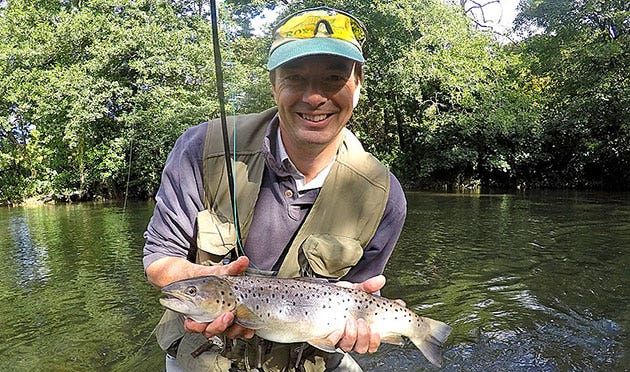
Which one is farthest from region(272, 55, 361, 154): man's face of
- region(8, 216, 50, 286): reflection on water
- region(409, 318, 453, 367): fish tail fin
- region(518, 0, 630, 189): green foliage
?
region(518, 0, 630, 189): green foliage

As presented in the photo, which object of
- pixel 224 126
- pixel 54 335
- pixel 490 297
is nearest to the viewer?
pixel 224 126

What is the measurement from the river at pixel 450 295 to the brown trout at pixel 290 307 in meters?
2.79

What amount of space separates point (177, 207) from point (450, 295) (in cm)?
575

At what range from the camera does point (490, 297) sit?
709 cm

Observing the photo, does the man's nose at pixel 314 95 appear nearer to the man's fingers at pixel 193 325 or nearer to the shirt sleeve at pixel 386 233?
the shirt sleeve at pixel 386 233

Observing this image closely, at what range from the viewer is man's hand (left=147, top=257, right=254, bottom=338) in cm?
203

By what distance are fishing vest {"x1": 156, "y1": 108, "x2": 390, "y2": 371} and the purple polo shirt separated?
0.04m

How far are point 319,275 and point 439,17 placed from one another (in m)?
23.8

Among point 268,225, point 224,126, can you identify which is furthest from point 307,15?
point 268,225

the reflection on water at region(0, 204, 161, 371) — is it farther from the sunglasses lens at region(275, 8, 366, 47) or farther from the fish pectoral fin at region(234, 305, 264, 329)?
the sunglasses lens at region(275, 8, 366, 47)

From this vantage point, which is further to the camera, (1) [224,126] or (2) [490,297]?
(2) [490,297]

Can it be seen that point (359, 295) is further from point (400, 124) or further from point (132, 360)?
point (400, 124)

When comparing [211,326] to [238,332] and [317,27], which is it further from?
[317,27]

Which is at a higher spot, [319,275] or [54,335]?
[319,275]
